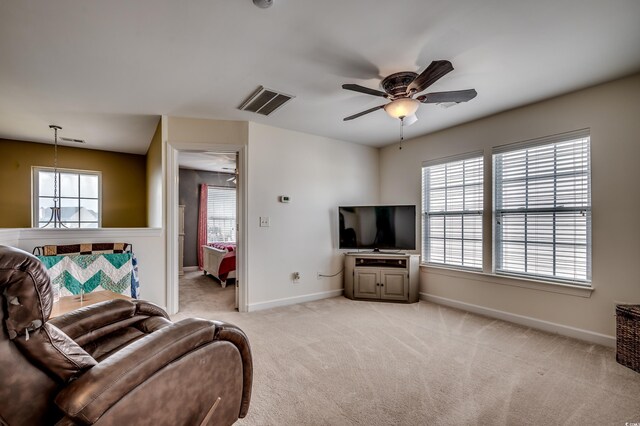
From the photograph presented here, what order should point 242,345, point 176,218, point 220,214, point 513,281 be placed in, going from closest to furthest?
point 242,345, point 513,281, point 176,218, point 220,214

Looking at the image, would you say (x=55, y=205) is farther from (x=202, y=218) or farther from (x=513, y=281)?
(x=513, y=281)

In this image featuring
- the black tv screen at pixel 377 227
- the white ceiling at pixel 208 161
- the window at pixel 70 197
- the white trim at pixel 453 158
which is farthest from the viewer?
the white ceiling at pixel 208 161

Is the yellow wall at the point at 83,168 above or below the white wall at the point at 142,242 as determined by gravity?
above

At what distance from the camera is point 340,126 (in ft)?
13.3

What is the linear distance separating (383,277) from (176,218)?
288 cm

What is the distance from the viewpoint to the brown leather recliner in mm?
874

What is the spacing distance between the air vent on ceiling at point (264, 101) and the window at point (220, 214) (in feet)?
14.3

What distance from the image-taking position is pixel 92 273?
10.4 feet

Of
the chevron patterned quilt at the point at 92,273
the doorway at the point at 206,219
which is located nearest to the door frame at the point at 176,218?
the chevron patterned quilt at the point at 92,273

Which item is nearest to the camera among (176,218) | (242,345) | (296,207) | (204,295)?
(242,345)

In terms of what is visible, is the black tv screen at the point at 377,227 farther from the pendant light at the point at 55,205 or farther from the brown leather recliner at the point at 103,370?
the pendant light at the point at 55,205

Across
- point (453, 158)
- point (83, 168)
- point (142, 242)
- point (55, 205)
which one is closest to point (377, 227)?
point (453, 158)

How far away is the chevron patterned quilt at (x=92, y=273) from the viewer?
2988 mm

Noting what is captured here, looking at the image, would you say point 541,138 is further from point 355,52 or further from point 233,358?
point 233,358
